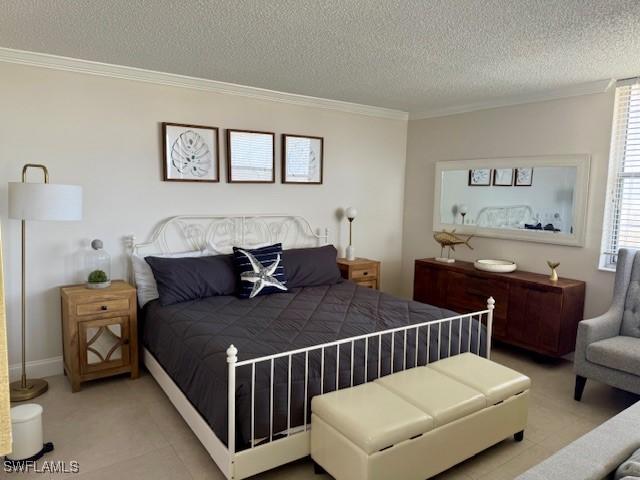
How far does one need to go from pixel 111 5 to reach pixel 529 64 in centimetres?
276

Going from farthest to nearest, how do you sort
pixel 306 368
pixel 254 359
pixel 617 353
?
pixel 617 353 → pixel 306 368 → pixel 254 359

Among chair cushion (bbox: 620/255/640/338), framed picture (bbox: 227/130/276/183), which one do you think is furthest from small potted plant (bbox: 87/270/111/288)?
chair cushion (bbox: 620/255/640/338)

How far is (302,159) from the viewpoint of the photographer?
15.4 ft

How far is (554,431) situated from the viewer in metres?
2.89

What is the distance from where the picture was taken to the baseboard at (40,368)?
3436 mm

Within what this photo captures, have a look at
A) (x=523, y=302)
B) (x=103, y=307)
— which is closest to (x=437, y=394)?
(x=523, y=302)

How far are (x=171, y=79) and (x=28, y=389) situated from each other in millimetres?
2597

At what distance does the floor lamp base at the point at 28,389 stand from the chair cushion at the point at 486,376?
271 cm

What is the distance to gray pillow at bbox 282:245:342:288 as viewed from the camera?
4.14 meters

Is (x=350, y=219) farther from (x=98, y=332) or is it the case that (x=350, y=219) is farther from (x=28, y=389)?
(x=28, y=389)

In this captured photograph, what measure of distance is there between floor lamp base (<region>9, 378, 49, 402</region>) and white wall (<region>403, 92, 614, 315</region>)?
385 cm

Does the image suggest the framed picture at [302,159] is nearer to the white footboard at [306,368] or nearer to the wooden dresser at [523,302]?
the wooden dresser at [523,302]

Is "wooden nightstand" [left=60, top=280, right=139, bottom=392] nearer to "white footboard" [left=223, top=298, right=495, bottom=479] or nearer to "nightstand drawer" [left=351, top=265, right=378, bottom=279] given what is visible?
"white footboard" [left=223, top=298, right=495, bottom=479]

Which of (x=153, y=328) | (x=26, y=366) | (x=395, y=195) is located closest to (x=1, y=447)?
(x=153, y=328)
